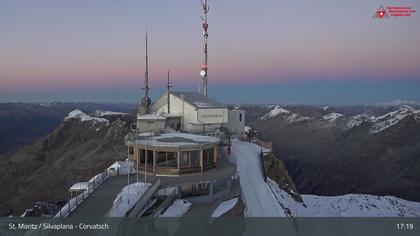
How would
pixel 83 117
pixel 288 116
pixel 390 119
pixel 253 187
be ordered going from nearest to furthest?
pixel 253 187
pixel 83 117
pixel 390 119
pixel 288 116

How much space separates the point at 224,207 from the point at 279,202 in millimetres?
6976

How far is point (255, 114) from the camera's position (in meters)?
179

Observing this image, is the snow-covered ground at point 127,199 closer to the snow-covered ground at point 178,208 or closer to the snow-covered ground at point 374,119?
the snow-covered ground at point 178,208

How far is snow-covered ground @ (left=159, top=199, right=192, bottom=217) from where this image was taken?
18286 millimetres

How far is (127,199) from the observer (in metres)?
16.6

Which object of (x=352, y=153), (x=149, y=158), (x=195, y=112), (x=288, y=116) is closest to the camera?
(x=149, y=158)

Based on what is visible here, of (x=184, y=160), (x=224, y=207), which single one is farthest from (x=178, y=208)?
(x=184, y=160)

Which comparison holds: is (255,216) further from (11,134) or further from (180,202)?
(11,134)

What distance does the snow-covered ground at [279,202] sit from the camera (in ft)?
79.5

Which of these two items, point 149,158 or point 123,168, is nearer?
point 149,158

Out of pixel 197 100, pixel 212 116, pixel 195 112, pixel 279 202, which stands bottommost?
pixel 279 202

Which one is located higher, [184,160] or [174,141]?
[174,141]

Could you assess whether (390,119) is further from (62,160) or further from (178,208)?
(178,208)

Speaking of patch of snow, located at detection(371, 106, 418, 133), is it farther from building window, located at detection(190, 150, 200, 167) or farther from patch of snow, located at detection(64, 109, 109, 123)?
building window, located at detection(190, 150, 200, 167)
